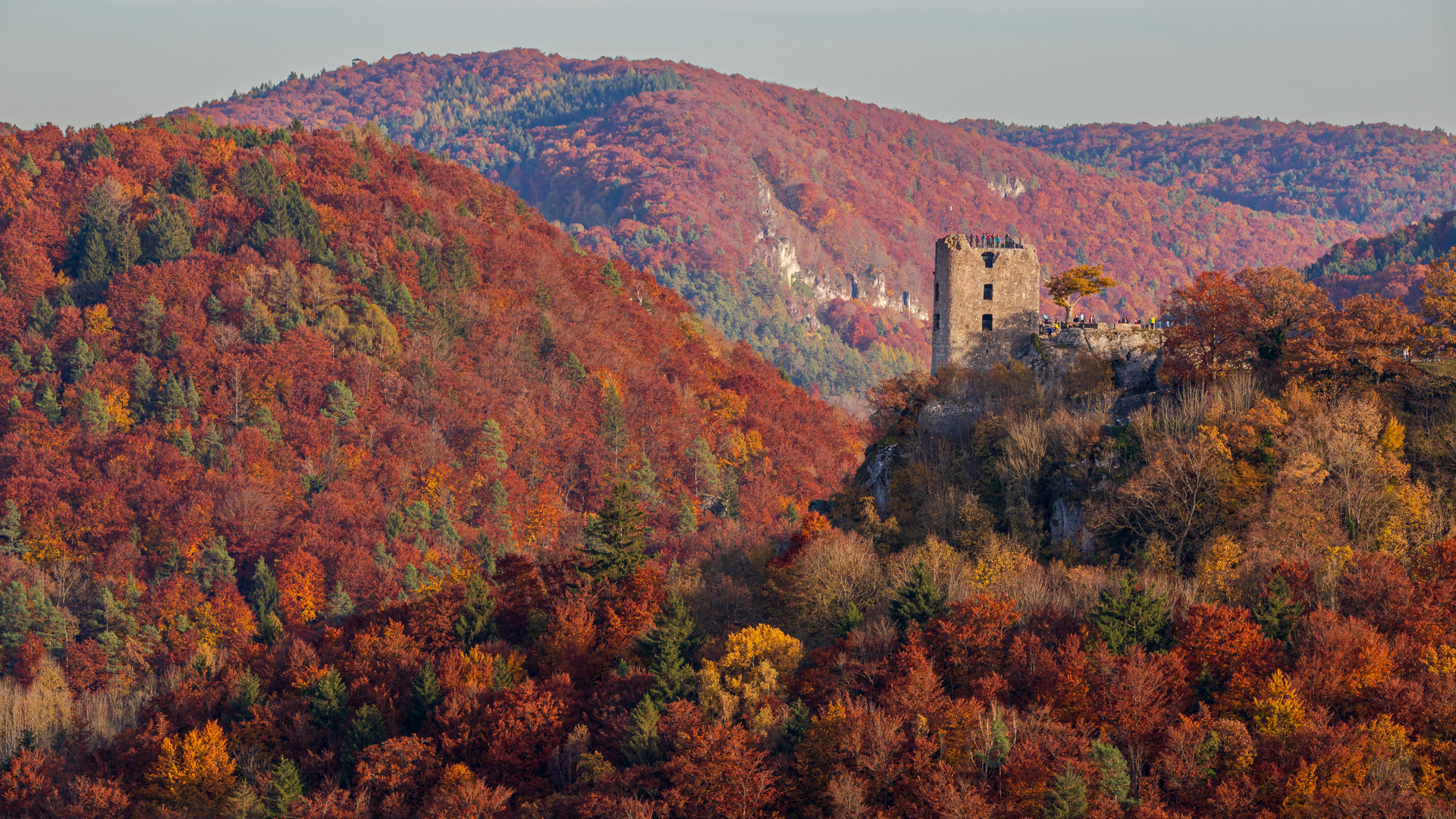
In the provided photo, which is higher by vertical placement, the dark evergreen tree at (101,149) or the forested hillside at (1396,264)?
the dark evergreen tree at (101,149)

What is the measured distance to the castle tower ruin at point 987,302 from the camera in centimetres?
5675

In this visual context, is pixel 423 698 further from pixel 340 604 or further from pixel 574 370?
pixel 574 370

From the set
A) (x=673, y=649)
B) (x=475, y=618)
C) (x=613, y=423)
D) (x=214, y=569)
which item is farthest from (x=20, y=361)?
(x=673, y=649)

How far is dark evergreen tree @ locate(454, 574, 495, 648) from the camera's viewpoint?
194 feet

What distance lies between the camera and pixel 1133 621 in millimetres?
44062

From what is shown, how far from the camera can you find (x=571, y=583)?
5834 cm

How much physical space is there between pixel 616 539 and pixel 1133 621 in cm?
2194

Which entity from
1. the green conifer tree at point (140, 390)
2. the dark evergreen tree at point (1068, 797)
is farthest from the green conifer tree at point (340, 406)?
the dark evergreen tree at point (1068, 797)

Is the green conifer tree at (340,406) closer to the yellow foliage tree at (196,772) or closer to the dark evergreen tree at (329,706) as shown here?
the yellow foliage tree at (196,772)

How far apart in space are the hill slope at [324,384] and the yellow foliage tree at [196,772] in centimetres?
3791

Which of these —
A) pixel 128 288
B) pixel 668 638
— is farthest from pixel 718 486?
pixel 668 638

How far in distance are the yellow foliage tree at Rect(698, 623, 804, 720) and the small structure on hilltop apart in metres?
11.6

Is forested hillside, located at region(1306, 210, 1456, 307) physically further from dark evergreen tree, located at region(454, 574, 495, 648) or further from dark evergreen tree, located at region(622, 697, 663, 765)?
dark evergreen tree, located at region(622, 697, 663, 765)

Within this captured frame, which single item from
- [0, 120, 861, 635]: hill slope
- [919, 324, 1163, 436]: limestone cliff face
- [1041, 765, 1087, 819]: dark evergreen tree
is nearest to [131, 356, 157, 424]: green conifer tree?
[0, 120, 861, 635]: hill slope
